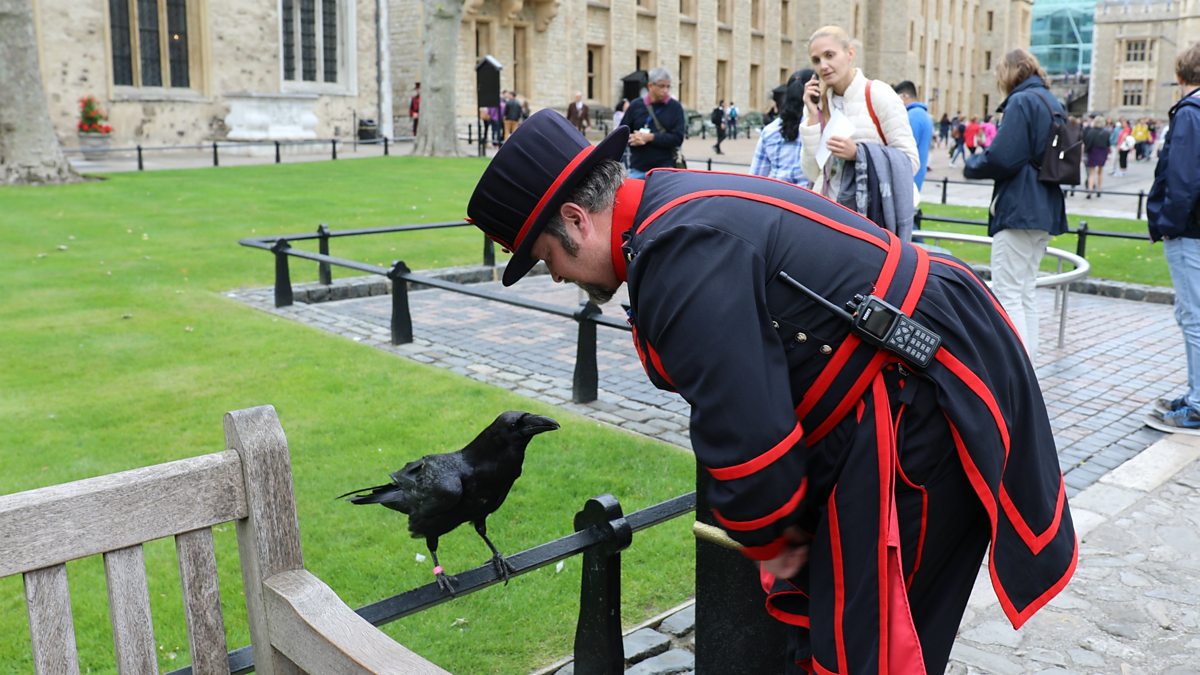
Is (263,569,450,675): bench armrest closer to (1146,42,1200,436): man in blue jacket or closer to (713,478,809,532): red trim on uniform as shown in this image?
(713,478,809,532): red trim on uniform

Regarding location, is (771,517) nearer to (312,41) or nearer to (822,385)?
(822,385)

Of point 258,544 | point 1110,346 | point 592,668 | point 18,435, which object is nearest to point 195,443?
point 18,435

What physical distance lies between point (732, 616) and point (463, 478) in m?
0.81

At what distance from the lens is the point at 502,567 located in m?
2.82

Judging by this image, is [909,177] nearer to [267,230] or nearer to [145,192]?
[267,230]

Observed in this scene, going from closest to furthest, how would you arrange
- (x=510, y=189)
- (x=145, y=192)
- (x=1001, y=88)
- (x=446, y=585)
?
(x=510, y=189)
(x=446, y=585)
(x=1001, y=88)
(x=145, y=192)

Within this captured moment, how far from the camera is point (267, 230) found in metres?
13.8

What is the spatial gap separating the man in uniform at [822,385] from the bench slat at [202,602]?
0.87 m

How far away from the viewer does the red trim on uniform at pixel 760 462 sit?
6.15ft

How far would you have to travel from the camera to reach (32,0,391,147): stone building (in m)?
26.6

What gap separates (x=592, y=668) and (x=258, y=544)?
4.48 ft

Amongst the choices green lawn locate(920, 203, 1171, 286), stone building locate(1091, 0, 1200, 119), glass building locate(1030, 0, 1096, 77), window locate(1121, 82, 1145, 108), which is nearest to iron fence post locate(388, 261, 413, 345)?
green lawn locate(920, 203, 1171, 286)

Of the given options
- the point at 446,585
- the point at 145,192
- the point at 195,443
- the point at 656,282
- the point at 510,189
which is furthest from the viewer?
the point at 145,192

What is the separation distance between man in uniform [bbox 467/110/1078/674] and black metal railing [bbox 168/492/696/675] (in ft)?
2.57
